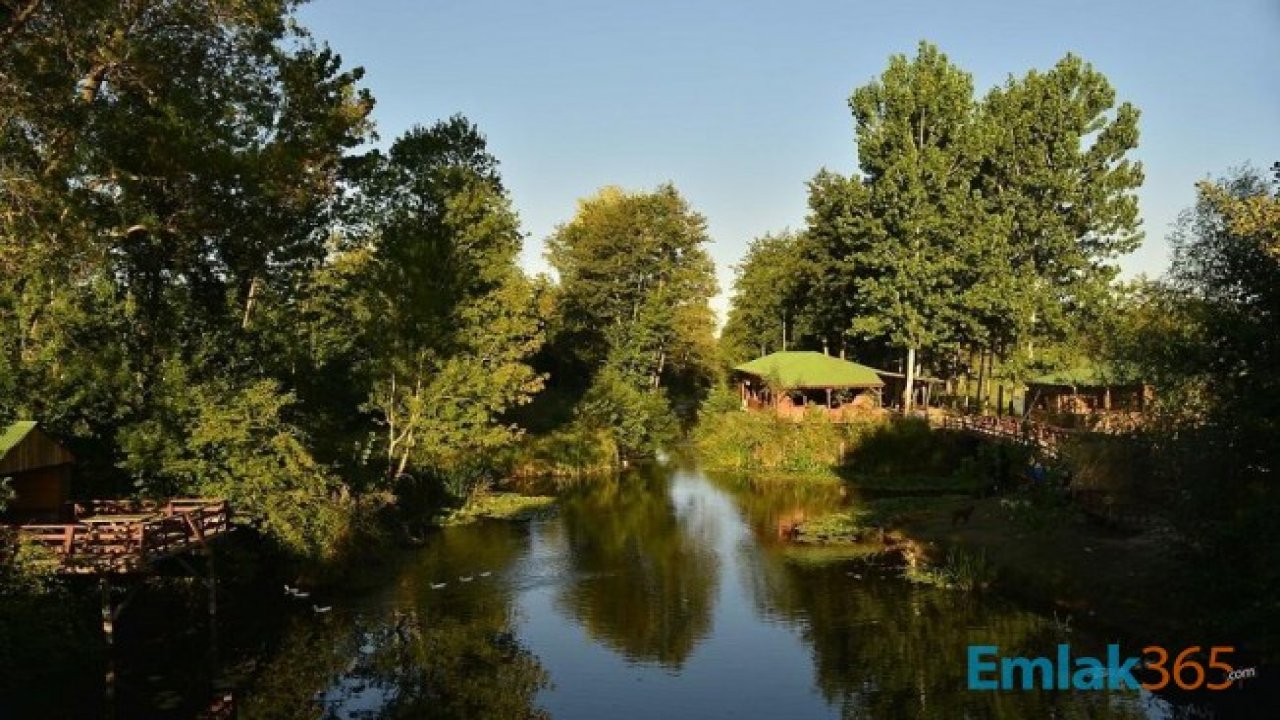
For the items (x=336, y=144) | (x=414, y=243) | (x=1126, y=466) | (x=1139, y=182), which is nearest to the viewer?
(x=1126, y=466)

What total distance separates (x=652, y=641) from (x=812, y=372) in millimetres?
40936

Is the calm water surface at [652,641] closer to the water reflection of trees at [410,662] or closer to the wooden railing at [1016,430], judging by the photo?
the water reflection of trees at [410,662]

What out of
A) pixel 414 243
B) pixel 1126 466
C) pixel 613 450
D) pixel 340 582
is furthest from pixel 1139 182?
pixel 340 582

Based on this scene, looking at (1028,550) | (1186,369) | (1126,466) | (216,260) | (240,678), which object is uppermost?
(216,260)

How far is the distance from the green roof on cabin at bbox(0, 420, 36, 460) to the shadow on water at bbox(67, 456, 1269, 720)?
824 cm

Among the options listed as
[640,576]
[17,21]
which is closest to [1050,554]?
[640,576]

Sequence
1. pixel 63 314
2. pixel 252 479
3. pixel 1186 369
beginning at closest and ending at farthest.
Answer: pixel 1186 369
pixel 63 314
pixel 252 479

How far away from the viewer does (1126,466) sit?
3538cm

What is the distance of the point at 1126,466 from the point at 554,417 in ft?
137

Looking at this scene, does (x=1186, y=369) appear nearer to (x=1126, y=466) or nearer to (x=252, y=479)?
(x=1126, y=466)

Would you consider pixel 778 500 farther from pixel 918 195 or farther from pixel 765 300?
pixel 765 300

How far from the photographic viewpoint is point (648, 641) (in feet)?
89.2

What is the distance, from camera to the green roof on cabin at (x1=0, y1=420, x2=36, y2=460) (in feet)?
77.8

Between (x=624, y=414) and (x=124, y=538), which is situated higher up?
(x=624, y=414)
